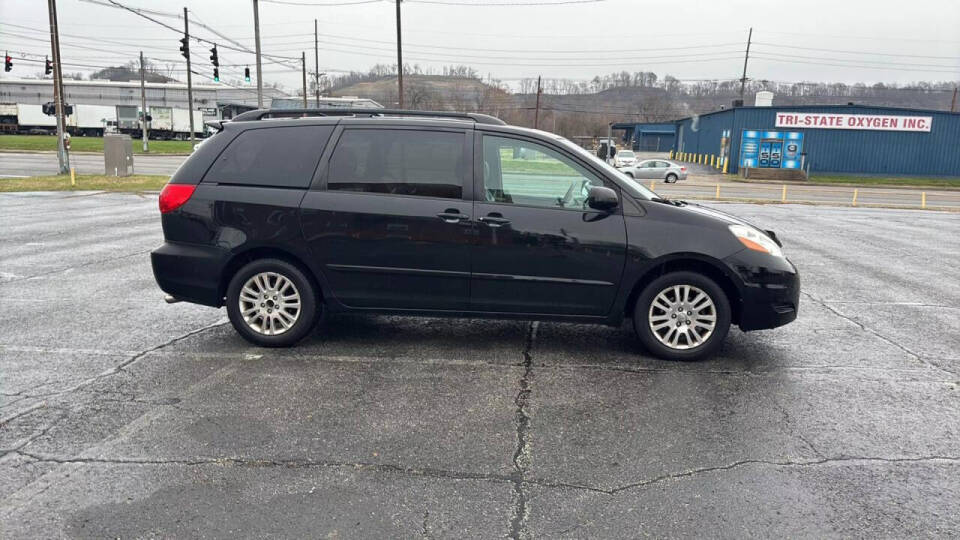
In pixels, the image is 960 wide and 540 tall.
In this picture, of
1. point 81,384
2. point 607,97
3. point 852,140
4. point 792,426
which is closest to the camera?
point 792,426

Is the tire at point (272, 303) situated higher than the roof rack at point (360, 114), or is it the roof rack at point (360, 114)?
the roof rack at point (360, 114)

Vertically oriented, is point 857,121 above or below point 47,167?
above

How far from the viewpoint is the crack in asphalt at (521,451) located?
10.1 feet

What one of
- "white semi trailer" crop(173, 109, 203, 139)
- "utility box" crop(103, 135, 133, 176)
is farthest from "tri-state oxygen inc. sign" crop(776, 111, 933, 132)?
"white semi trailer" crop(173, 109, 203, 139)

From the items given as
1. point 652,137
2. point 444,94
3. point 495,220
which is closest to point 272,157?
point 495,220

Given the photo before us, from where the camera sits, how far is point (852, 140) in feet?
146

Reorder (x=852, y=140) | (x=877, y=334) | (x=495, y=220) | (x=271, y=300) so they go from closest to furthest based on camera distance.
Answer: (x=495, y=220), (x=271, y=300), (x=877, y=334), (x=852, y=140)

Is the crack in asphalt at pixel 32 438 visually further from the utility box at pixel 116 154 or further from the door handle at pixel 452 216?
the utility box at pixel 116 154

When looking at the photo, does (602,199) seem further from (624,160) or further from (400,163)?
(624,160)

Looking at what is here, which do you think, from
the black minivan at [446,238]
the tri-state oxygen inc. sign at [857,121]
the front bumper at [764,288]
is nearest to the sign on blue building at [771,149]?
the tri-state oxygen inc. sign at [857,121]

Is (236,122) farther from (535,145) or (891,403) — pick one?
(891,403)

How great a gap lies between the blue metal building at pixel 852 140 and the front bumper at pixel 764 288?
4125cm

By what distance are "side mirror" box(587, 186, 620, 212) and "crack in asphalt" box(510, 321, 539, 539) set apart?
130cm

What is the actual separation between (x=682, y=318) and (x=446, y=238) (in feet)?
6.29
